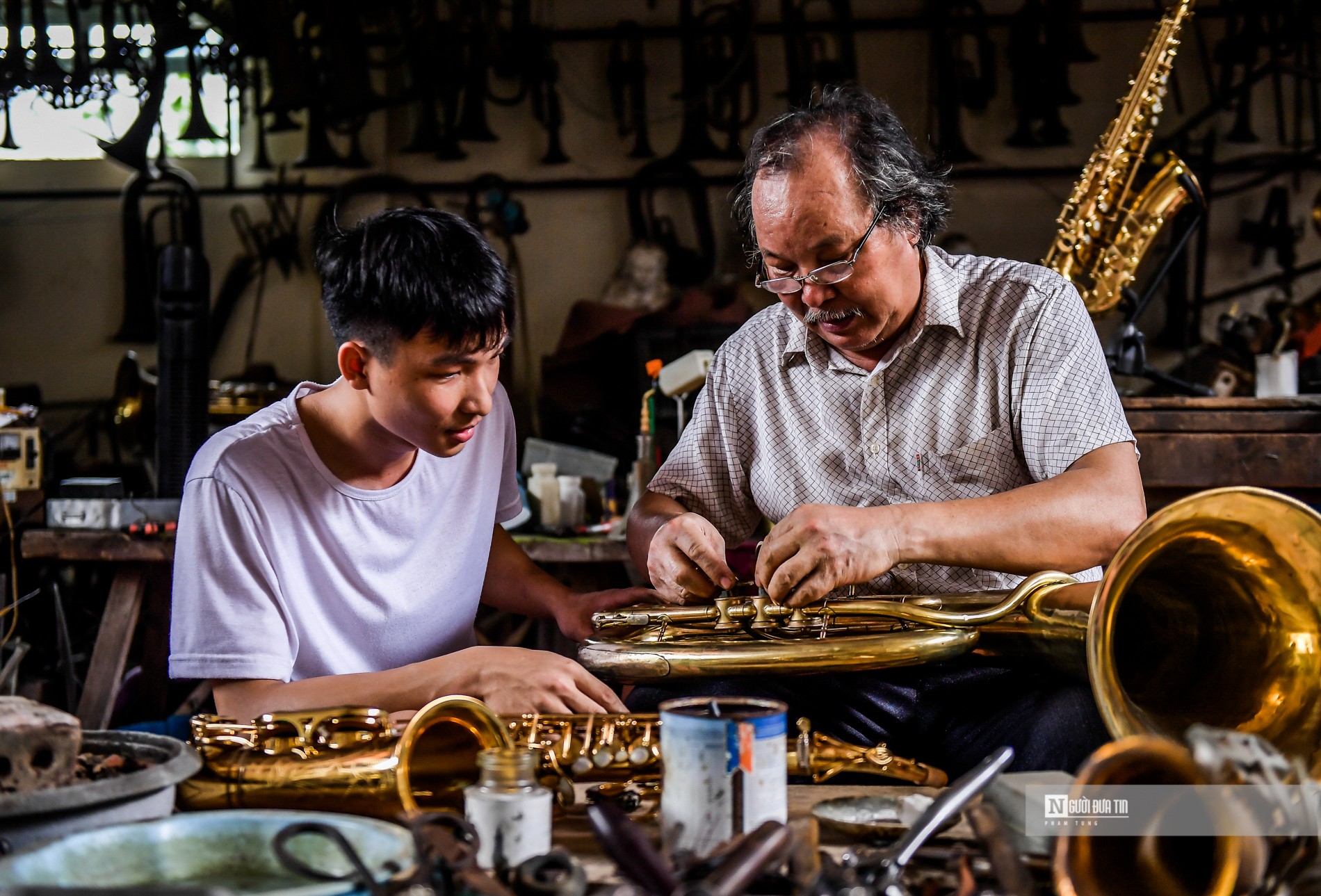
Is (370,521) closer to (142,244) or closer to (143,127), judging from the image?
(143,127)

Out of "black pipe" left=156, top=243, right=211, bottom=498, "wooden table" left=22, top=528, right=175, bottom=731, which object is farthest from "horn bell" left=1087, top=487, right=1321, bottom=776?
"black pipe" left=156, top=243, right=211, bottom=498

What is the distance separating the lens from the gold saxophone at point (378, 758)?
1258 mm

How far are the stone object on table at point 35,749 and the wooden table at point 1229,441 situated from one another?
9.57 ft

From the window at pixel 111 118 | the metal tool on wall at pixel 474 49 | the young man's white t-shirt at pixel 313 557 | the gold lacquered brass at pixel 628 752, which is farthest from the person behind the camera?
the window at pixel 111 118

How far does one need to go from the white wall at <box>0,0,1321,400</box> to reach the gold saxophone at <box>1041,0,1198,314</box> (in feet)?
6.88

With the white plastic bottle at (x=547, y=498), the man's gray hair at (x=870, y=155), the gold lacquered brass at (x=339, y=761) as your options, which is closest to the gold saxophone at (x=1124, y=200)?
the man's gray hair at (x=870, y=155)

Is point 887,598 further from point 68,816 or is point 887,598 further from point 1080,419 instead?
point 68,816

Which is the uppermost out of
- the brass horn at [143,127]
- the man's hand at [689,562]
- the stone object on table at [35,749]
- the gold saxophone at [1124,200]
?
the brass horn at [143,127]

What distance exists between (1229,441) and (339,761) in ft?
9.46

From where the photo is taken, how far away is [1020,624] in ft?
5.41

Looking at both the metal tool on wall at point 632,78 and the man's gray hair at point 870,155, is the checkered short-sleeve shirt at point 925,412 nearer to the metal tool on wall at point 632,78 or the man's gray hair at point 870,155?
the man's gray hair at point 870,155

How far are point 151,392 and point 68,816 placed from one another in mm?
4824

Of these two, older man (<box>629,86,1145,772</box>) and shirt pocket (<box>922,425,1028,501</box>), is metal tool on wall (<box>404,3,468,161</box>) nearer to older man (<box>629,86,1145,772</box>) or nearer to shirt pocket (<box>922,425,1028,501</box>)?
older man (<box>629,86,1145,772</box>)

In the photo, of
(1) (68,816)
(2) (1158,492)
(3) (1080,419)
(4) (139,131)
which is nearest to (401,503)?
(1) (68,816)
